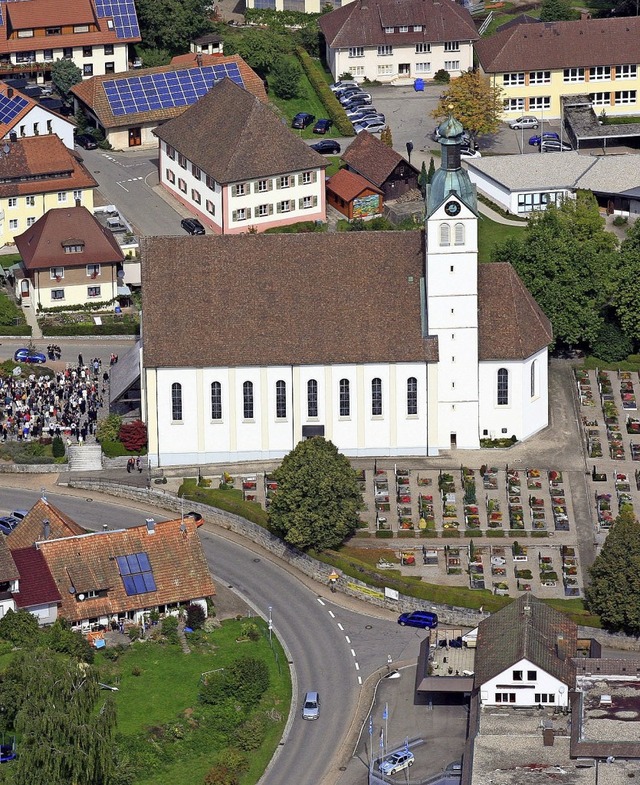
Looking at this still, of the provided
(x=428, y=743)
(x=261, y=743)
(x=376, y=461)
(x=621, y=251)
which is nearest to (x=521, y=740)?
(x=428, y=743)

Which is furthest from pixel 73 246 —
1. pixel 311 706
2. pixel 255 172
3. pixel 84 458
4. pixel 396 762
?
pixel 396 762

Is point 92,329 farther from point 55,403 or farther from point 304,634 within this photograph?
point 304,634

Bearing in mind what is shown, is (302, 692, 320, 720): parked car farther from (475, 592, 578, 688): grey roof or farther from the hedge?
the hedge

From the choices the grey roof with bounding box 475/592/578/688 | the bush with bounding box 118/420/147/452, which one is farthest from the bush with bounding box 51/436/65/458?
the grey roof with bounding box 475/592/578/688

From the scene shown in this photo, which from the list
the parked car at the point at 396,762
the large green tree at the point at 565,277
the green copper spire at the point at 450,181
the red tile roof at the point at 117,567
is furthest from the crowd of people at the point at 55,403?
the parked car at the point at 396,762

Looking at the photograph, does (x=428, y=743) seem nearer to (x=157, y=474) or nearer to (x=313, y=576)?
(x=313, y=576)
